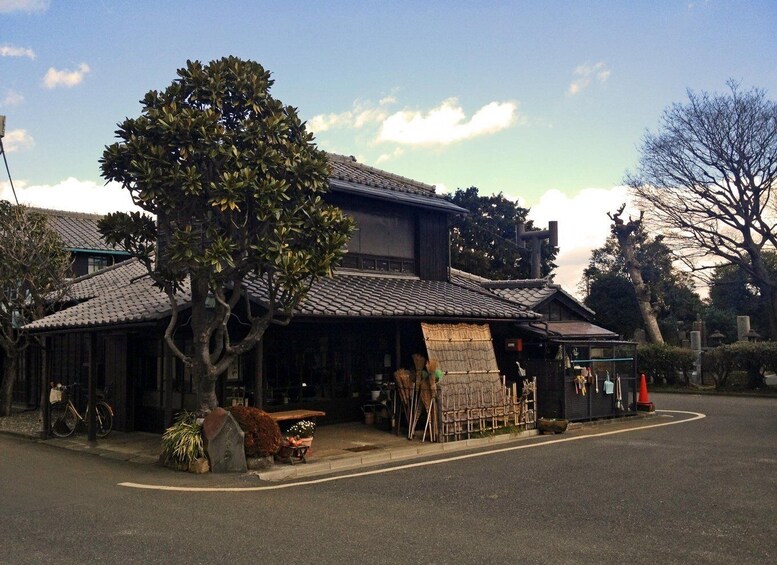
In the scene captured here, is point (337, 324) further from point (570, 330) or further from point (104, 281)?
point (104, 281)

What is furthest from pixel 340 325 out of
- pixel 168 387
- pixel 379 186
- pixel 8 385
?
pixel 8 385

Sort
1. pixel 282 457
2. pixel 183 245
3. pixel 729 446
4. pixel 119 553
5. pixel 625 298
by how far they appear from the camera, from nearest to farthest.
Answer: pixel 119 553 → pixel 183 245 → pixel 282 457 → pixel 729 446 → pixel 625 298

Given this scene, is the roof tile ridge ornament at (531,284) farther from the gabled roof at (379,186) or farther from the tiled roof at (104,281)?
the tiled roof at (104,281)

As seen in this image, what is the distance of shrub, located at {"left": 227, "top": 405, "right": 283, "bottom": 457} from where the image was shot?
11.0 m

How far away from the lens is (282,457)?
37.6 feet

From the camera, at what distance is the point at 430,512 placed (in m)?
7.86

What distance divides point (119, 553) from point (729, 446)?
11.4 meters

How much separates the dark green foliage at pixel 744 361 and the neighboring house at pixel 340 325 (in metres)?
14.3

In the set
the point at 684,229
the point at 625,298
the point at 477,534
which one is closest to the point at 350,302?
the point at 477,534

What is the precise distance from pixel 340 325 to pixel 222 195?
6.15 metres

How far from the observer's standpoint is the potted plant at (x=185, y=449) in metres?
10.7

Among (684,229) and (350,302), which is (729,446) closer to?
(350,302)

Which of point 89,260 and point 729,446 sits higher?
point 89,260

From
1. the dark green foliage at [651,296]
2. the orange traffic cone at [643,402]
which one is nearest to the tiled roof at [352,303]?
the orange traffic cone at [643,402]
